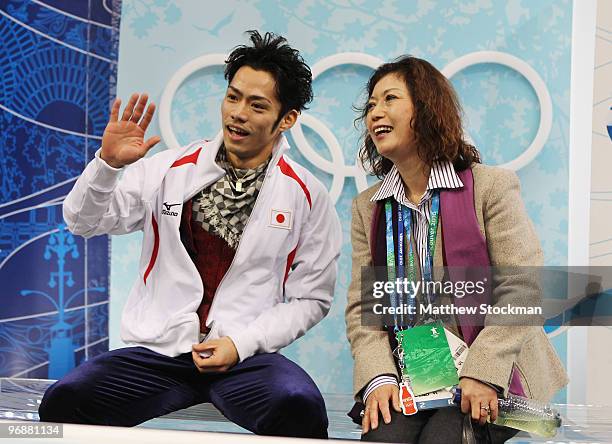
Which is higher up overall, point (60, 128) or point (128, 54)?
point (128, 54)

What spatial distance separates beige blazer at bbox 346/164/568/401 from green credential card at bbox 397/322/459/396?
5 centimetres

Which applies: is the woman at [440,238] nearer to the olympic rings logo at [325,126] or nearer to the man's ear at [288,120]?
the olympic rings logo at [325,126]

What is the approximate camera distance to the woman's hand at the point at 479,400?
210 centimetres

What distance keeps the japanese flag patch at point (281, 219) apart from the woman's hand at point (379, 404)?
0.55 meters

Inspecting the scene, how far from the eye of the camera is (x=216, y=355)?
226cm

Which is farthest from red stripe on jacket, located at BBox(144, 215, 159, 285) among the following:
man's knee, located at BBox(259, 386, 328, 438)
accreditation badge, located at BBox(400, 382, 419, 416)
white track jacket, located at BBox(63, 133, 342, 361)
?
accreditation badge, located at BBox(400, 382, 419, 416)

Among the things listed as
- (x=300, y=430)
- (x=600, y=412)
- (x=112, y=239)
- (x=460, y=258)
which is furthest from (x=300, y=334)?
(x=600, y=412)

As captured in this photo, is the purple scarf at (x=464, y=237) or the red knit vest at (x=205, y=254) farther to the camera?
the red knit vest at (x=205, y=254)

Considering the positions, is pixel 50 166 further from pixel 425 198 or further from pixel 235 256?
pixel 425 198

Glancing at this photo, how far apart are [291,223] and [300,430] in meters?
0.60

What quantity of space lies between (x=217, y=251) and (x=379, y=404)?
0.64 meters

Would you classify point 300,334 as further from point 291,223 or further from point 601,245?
point 601,245

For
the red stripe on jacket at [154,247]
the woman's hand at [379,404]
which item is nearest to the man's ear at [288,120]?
the red stripe on jacket at [154,247]

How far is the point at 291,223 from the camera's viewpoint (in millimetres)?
2398
